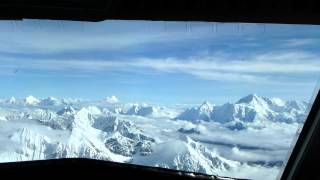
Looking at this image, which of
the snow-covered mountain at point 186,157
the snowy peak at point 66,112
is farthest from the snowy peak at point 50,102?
the snow-covered mountain at point 186,157

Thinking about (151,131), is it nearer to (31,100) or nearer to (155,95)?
(155,95)

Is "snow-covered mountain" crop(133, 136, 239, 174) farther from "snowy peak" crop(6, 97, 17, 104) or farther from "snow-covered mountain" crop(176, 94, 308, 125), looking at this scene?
"snowy peak" crop(6, 97, 17, 104)

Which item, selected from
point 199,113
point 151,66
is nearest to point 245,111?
point 199,113

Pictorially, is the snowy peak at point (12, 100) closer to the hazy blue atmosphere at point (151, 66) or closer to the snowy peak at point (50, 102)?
the hazy blue atmosphere at point (151, 66)

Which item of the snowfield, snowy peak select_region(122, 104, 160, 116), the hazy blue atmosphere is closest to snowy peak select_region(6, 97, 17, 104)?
the snowfield

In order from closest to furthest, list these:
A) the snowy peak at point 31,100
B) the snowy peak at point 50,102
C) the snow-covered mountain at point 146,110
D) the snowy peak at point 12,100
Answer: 1. the snow-covered mountain at point 146,110
2. the snowy peak at point 12,100
3. the snowy peak at point 31,100
4. the snowy peak at point 50,102
